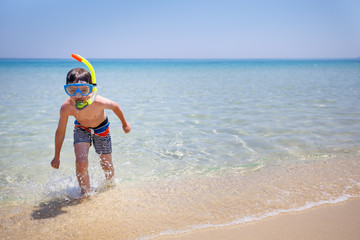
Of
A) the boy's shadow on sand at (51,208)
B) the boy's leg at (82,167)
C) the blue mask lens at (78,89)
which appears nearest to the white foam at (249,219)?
the boy's shadow on sand at (51,208)

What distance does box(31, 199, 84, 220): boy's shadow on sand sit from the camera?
249cm

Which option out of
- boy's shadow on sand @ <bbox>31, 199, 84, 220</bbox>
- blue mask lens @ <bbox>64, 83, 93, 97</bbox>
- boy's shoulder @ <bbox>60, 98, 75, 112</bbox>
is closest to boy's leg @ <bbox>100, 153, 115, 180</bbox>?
boy's shadow on sand @ <bbox>31, 199, 84, 220</bbox>

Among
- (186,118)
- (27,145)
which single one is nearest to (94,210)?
(27,145)

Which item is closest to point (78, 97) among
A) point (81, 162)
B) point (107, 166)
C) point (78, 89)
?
point (78, 89)

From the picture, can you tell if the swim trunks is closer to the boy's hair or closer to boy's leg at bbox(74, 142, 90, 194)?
boy's leg at bbox(74, 142, 90, 194)

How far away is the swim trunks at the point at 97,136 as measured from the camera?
3093 millimetres

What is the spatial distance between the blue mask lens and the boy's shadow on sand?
3.42ft

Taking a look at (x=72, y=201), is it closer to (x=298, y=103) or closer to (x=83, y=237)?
(x=83, y=237)

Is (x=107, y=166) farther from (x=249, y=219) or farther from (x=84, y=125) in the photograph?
(x=249, y=219)

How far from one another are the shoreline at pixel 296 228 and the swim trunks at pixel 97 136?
1470 millimetres

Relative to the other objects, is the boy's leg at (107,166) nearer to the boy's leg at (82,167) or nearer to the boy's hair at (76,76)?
the boy's leg at (82,167)

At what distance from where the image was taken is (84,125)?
3113 mm

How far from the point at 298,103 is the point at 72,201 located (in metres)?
6.96

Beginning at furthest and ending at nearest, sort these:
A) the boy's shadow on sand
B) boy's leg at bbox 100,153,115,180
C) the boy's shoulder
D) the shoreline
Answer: boy's leg at bbox 100,153,115,180, the boy's shoulder, the boy's shadow on sand, the shoreline
